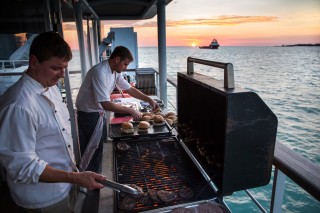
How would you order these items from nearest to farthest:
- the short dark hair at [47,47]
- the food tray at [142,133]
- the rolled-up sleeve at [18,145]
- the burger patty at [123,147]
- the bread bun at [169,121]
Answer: the rolled-up sleeve at [18,145] → the short dark hair at [47,47] → the burger patty at [123,147] → the food tray at [142,133] → the bread bun at [169,121]

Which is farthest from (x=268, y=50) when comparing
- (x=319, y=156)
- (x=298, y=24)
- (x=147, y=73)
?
(x=147, y=73)

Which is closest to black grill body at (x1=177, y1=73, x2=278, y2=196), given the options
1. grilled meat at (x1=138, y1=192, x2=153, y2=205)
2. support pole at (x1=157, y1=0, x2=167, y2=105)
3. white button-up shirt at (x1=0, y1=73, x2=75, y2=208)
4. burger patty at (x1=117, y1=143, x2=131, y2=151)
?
grilled meat at (x1=138, y1=192, x2=153, y2=205)

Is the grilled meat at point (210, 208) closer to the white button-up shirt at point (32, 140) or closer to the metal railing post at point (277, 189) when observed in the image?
the metal railing post at point (277, 189)

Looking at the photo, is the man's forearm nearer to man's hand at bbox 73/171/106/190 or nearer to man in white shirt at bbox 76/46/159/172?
man's hand at bbox 73/171/106/190

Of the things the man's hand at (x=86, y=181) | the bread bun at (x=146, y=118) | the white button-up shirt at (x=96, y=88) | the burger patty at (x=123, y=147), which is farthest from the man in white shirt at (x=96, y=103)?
the man's hand at (x=86, y=181)

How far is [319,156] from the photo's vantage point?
39.5ft

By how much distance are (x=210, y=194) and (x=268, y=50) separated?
81.8 metres

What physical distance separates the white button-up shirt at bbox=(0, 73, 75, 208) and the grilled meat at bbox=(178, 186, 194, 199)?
0.77 meters

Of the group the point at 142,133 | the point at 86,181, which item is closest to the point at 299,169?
the point at 86,181

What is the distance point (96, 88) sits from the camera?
268 cm

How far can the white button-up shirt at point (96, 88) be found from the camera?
8.78 feet

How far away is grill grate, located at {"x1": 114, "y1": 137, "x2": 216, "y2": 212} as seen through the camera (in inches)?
53.3

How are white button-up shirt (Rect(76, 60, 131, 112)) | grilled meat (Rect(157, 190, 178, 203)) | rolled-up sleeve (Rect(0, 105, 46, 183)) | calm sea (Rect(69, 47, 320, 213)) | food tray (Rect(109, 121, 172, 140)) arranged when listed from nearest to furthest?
rolled-up sleeve (Rect(0, 105, 46, 183)), grilled meat (Rect(157, 190, 178, 203)), food tray (Rect(109, 121, 172, 140)), white button-up shirt (Rect(76, 60, 131, 112)), calm sea (Rect(69, 47, 320, 213))

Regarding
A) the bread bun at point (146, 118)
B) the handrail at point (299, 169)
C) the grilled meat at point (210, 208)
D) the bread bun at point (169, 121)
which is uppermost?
the handrail at point (299, 169)
